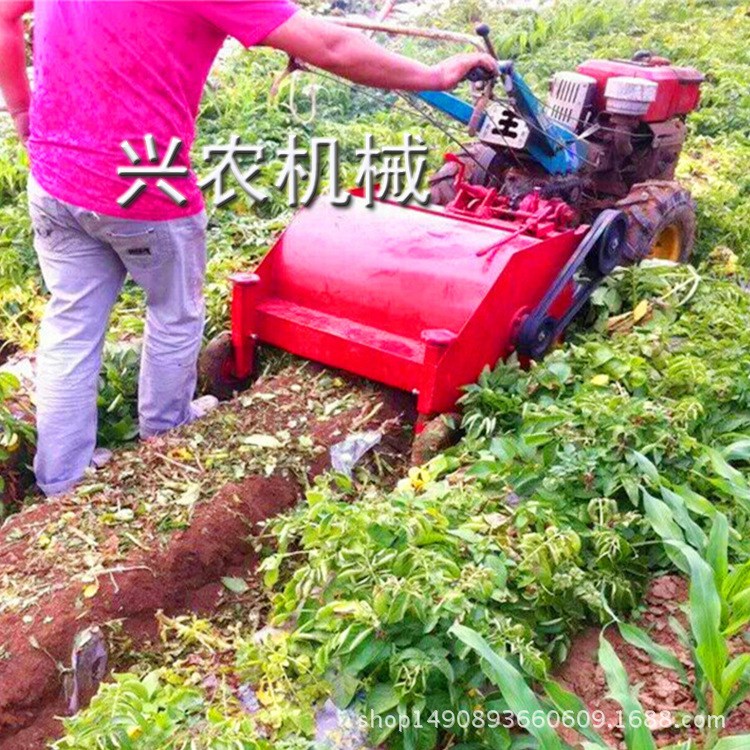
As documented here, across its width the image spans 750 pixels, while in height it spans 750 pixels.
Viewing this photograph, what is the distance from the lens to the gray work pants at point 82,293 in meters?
3.41

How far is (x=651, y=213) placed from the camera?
4.59 metres

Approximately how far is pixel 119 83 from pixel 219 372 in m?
1.34

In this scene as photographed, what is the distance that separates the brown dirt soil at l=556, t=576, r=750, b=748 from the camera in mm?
2350

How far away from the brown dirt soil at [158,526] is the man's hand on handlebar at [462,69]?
1172mm

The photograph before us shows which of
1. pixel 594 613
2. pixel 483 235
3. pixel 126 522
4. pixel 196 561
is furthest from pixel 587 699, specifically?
pixel 483 235

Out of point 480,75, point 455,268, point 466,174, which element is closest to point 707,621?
point 455,268

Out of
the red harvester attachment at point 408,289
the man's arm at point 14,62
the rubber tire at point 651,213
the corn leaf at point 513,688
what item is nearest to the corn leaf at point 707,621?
the corn leaf at point 513,688

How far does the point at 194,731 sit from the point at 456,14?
11.1m

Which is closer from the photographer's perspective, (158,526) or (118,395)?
(158,526)

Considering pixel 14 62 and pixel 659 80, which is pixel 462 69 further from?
pixel 659 80

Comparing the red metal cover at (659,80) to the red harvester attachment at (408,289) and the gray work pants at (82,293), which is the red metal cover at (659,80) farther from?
the gray work pants at (82,293)

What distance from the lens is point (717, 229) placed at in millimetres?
5777
